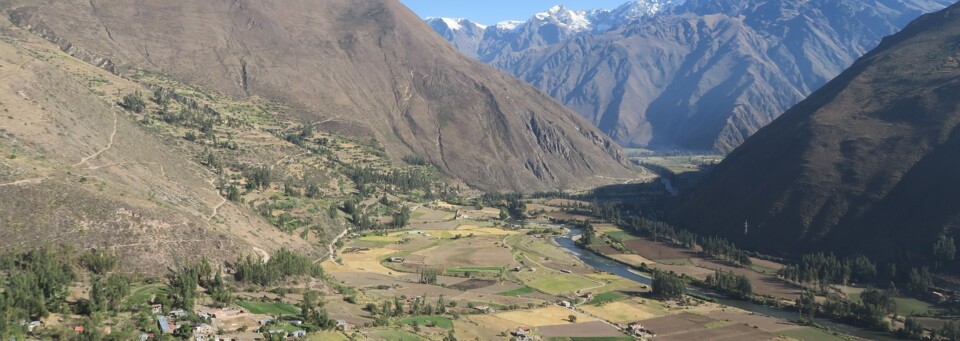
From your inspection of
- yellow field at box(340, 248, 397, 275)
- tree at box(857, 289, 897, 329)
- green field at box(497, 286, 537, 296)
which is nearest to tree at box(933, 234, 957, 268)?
tree at box(857, 289, 897, 329)

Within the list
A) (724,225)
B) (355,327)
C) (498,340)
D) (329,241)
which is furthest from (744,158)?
(355,327)

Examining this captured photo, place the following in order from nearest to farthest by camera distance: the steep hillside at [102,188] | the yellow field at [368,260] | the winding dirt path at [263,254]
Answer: the steep hillside at [102,188], the winding dirt path at [263,254], the yellow field at [368,260]

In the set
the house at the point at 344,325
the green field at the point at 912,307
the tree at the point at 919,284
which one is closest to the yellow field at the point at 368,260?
the house at the point at 344,325

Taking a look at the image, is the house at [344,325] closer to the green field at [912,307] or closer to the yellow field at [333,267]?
the yellow field at [333,267]

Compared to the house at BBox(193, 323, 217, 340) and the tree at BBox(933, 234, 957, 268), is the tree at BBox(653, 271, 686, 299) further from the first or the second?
the house at BBox(193, 323, 217, 340)

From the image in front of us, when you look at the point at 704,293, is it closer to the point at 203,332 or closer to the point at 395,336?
the point at 395,336

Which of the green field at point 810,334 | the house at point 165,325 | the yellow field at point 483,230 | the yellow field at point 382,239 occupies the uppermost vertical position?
the house at point 165,325

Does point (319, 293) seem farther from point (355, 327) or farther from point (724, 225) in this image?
point (724, 225)
